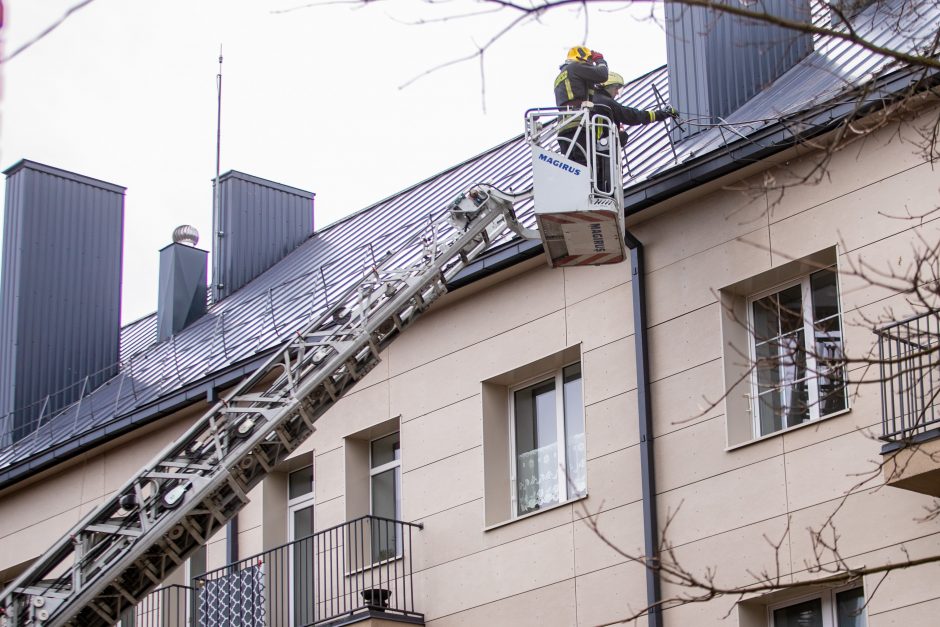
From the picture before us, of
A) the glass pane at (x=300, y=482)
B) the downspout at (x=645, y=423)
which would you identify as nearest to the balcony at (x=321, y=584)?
the glass pane at (x=300, y=482)

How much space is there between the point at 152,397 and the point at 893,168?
12333mm

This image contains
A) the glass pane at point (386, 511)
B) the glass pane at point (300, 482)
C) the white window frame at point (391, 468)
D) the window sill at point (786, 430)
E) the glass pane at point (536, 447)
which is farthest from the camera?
the glass pane at point (300, 482)

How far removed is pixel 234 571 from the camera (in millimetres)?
21062

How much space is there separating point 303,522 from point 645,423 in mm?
6054

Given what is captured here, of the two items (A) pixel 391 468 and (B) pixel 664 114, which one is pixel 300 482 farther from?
(B) pixel 664 114

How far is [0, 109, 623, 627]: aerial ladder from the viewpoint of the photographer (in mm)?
16906

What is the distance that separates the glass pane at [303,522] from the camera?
69.6ft

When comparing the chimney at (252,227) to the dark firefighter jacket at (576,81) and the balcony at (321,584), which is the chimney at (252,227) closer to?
the balcony at (321,584)

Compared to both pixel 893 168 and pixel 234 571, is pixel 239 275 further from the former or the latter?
pixel 893 168

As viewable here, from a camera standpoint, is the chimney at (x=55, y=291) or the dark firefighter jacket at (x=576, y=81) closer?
the dark firefighter jacket at (x=576, y=81)

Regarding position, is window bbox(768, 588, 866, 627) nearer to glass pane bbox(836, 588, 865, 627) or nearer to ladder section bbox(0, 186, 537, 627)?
glass pane bbox(836, 588, 865, 627)

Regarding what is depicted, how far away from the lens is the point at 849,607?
15.1m

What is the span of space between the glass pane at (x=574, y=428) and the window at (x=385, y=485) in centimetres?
258

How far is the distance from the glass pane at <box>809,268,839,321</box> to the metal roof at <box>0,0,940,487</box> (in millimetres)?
1624
